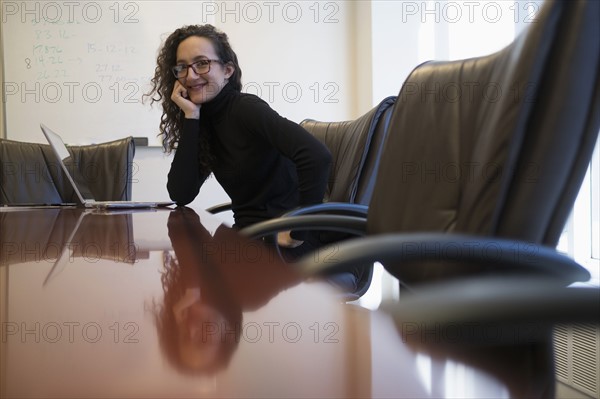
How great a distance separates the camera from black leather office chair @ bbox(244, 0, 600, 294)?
0.59 meters

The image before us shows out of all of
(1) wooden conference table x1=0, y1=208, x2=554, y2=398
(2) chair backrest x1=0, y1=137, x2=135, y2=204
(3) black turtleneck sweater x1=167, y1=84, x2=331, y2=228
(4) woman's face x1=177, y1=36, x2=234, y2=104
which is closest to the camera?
(1) wooden conference table x1=0, y1=208, x2=554, y2=398

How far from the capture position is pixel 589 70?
617mm

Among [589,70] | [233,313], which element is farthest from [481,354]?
[589,70]

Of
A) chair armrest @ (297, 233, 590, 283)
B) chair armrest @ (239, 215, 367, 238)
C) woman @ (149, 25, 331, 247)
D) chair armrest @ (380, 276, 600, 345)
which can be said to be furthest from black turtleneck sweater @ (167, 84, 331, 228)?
chair armrest @ (380, 276, 600, 345)

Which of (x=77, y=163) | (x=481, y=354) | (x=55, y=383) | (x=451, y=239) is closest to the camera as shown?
(x=55, y=383)

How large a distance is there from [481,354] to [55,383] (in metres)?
0.28

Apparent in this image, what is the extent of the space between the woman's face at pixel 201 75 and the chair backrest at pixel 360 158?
1.63ft

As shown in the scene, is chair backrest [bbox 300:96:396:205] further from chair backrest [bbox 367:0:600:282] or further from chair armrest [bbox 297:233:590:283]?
chair armrest [bbox 297:233:590:283]

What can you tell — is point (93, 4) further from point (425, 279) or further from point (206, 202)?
point (425, 279)

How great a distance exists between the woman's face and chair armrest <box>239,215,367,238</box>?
3.05 feet

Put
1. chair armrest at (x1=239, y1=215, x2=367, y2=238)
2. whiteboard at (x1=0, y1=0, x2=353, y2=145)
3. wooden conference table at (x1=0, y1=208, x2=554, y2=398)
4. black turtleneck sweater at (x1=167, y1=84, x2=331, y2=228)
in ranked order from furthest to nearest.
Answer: whiteboard at (x1=0, y1=0, x2=353, y2=145), black turtleneck sweater at (x1=167, y1=84, x2=331, y2=228), chair armrest at (x1=239, y1=215, x2=367, y2=238), wooden conference table at (x1=0, y1=208, x2=554, y2=398)

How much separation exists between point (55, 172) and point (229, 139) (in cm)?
118

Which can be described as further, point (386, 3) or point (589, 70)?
point (386, 3)

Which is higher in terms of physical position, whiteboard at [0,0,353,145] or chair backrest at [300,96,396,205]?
whiteboard at [0,0,353,145]
